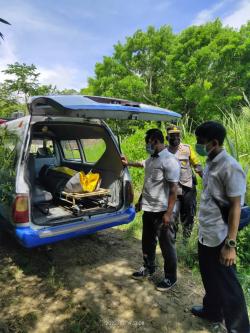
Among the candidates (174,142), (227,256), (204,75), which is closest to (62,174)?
(174,142)

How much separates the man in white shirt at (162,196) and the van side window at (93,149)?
1.46 meters

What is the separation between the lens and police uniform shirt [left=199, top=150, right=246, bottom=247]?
197 centimetres

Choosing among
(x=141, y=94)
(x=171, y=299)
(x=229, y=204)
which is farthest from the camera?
(x=141, y=94)

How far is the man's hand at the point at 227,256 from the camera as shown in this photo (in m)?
2.01

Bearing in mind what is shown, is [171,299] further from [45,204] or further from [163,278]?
[45,204]

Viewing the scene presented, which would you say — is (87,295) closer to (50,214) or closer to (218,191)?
(50,214)

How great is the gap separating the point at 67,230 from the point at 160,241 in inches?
42.1

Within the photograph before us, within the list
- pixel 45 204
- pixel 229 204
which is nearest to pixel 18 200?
pixel 45 204

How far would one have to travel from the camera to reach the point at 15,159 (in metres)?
3.16

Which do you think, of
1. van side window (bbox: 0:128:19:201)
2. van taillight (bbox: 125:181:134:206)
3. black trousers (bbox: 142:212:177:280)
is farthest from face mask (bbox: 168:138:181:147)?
van side window (bbox: 0:128:19:201)

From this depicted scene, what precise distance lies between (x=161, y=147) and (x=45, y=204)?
1.83 metres

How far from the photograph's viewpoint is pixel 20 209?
2.97m

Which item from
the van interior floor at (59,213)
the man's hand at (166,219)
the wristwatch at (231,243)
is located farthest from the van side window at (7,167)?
the wristwatch at (231,243)

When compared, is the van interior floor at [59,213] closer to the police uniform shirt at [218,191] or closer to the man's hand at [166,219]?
the man's hand at [166,219]
